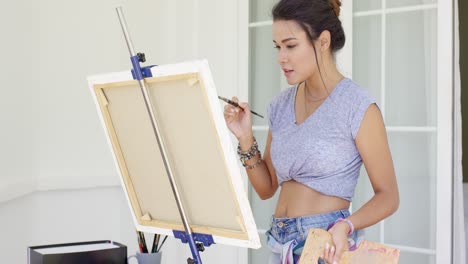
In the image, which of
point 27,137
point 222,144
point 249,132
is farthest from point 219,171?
point 27,137

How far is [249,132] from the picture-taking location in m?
1.73

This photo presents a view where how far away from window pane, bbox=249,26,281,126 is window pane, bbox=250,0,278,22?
2.1 inches

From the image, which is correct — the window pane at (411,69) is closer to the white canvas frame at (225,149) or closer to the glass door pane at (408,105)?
the glass door pane at (408,105)

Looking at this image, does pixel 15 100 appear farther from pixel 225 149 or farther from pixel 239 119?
pixel 225 149

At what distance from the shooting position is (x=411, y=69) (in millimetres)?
2885

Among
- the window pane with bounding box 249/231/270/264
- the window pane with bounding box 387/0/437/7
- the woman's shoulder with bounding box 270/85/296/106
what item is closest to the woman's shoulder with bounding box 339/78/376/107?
the woman's shoulder with bounding box 270/85/296/106

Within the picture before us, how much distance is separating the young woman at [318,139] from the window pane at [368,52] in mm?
1294

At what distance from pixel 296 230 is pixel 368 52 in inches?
63.7

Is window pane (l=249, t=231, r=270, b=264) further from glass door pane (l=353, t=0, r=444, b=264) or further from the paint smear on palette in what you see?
the paint smear on palette

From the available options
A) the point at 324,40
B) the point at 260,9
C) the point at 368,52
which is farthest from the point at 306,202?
the point at 260,9

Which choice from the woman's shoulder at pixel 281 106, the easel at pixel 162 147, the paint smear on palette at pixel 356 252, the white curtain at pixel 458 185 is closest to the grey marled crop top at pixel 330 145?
the woman's shoulder at pixel 281 106

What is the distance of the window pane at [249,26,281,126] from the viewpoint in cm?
339

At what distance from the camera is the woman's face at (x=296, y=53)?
167cm

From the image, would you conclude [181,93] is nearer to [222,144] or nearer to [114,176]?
[222,144]
